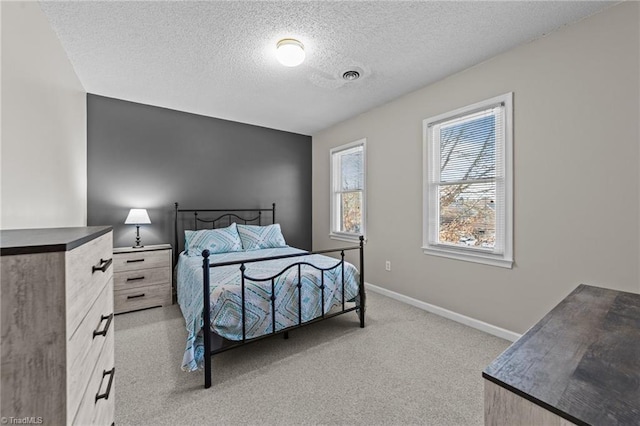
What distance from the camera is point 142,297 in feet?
10.2

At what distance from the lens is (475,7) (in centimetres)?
184

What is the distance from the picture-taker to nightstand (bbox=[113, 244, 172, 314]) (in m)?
2.98

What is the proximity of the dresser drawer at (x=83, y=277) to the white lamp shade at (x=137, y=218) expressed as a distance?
2.36 meters

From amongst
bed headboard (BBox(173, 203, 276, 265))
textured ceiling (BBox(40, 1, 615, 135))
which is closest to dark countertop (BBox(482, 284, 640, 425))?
textured ceiling (BBox(40, 1, 615, 135))

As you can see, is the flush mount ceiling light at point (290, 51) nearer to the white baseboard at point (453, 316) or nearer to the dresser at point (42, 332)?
the dresser at point (42, 332)

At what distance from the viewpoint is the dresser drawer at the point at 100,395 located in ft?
2.72

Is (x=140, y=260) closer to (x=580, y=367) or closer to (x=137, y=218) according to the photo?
(x=137, y=218)

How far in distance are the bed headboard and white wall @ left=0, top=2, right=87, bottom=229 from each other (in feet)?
4.18

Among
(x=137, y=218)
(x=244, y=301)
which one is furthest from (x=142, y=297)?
(x=244, y=301)

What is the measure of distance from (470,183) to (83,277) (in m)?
2.92

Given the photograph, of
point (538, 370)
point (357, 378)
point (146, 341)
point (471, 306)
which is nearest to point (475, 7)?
point (538, 370)

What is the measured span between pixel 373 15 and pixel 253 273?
2.17 meters

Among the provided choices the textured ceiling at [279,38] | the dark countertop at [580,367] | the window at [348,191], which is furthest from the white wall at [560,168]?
the dark countertop at [580,367]

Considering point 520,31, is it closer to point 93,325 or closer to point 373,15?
point 373,15
